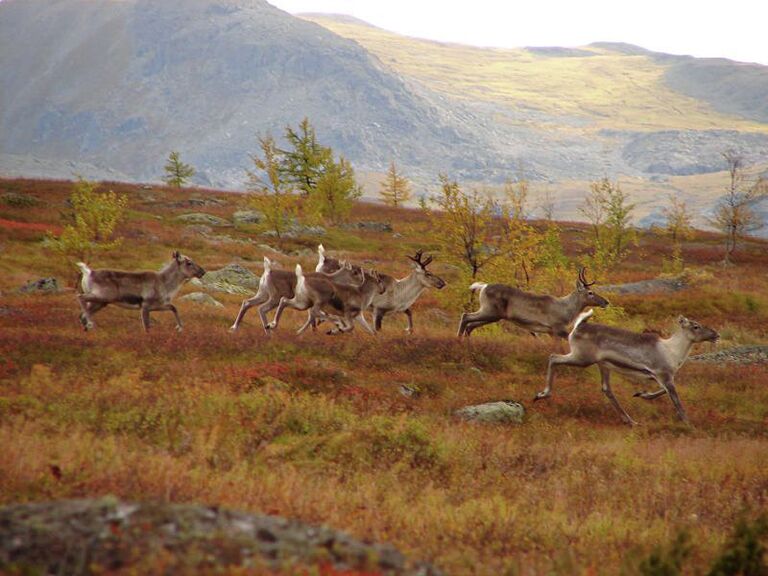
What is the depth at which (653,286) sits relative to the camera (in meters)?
40.2

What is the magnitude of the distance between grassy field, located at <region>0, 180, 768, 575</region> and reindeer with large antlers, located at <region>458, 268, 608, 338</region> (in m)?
0.83

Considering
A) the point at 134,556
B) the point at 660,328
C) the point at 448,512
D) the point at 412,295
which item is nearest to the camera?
the point at 134,556

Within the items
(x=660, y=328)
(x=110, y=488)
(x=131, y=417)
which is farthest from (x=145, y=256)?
(x=110, y=488)

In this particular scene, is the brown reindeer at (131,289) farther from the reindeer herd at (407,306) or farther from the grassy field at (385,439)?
the grassy field at (385,439)

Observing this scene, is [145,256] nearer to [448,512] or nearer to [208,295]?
[208,295]

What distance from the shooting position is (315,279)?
19953 mm

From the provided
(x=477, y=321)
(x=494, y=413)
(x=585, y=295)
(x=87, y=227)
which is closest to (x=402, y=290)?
(x=477, y=321)

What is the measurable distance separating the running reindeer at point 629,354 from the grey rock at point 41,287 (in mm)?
18403

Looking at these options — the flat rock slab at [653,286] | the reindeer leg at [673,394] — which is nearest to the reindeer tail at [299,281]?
the reindeer leg at [673,394]

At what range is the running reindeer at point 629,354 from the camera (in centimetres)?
1633

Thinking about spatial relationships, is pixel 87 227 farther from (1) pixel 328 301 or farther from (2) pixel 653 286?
(2) pixel 653 286

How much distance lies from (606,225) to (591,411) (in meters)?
38.8

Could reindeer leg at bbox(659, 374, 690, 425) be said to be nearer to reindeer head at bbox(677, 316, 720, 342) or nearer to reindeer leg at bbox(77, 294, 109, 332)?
reindeer head at bbox(677, 316, 720, 342)

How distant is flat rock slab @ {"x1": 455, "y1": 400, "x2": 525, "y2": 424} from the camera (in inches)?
598
